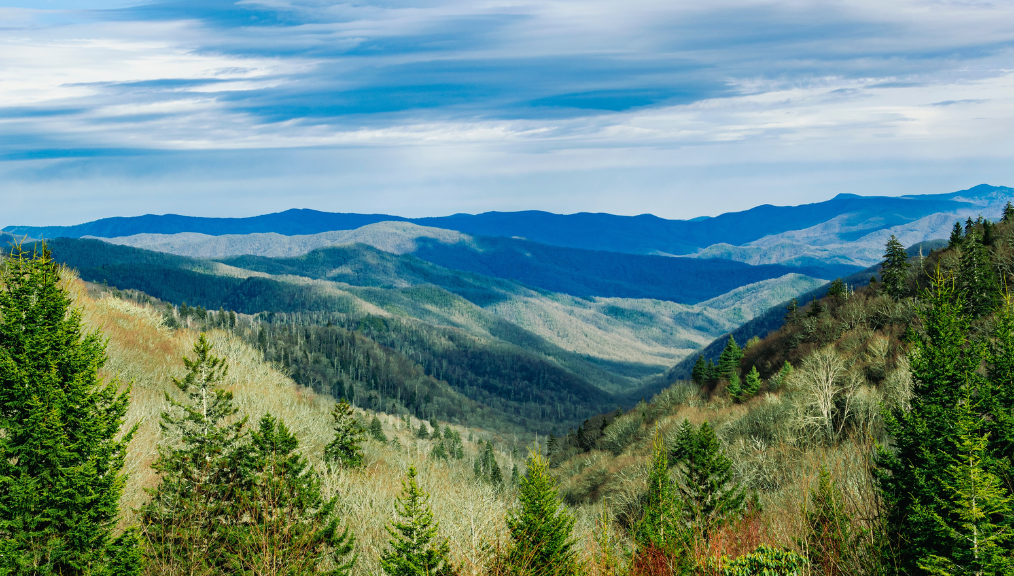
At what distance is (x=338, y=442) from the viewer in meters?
48.0

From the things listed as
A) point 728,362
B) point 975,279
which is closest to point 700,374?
point 728,362

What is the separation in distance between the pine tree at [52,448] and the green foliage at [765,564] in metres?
16.7

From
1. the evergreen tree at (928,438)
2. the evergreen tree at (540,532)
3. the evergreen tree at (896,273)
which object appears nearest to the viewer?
the evergreen tree at (928,438)

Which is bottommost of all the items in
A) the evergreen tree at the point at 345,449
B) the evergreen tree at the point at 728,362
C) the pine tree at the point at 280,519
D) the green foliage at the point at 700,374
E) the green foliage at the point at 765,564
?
the green foliage at the point at 700,374

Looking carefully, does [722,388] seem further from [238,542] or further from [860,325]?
[238,542]

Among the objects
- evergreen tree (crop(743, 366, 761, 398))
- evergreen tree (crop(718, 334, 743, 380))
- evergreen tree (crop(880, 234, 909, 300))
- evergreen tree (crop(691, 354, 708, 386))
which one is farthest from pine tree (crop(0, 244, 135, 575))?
evergreen tree (crop(691, 354, 708, 386))

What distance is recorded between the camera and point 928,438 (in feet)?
56.5

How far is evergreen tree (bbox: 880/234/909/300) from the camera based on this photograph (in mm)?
80375

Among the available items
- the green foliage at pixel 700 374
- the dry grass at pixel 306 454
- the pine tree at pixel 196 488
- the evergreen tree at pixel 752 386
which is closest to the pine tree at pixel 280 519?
the pine tree at pixel 196 488

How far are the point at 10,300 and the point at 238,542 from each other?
1109cm

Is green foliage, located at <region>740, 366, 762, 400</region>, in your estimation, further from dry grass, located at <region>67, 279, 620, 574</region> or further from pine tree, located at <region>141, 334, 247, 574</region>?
pine tree, located at <region>141, 334, 247, 574</region>

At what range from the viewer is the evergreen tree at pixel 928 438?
1644 cm

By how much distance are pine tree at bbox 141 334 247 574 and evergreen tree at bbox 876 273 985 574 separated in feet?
71.5

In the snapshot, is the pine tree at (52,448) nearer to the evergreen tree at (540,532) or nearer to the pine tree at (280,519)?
the pine tree at (280,519)
